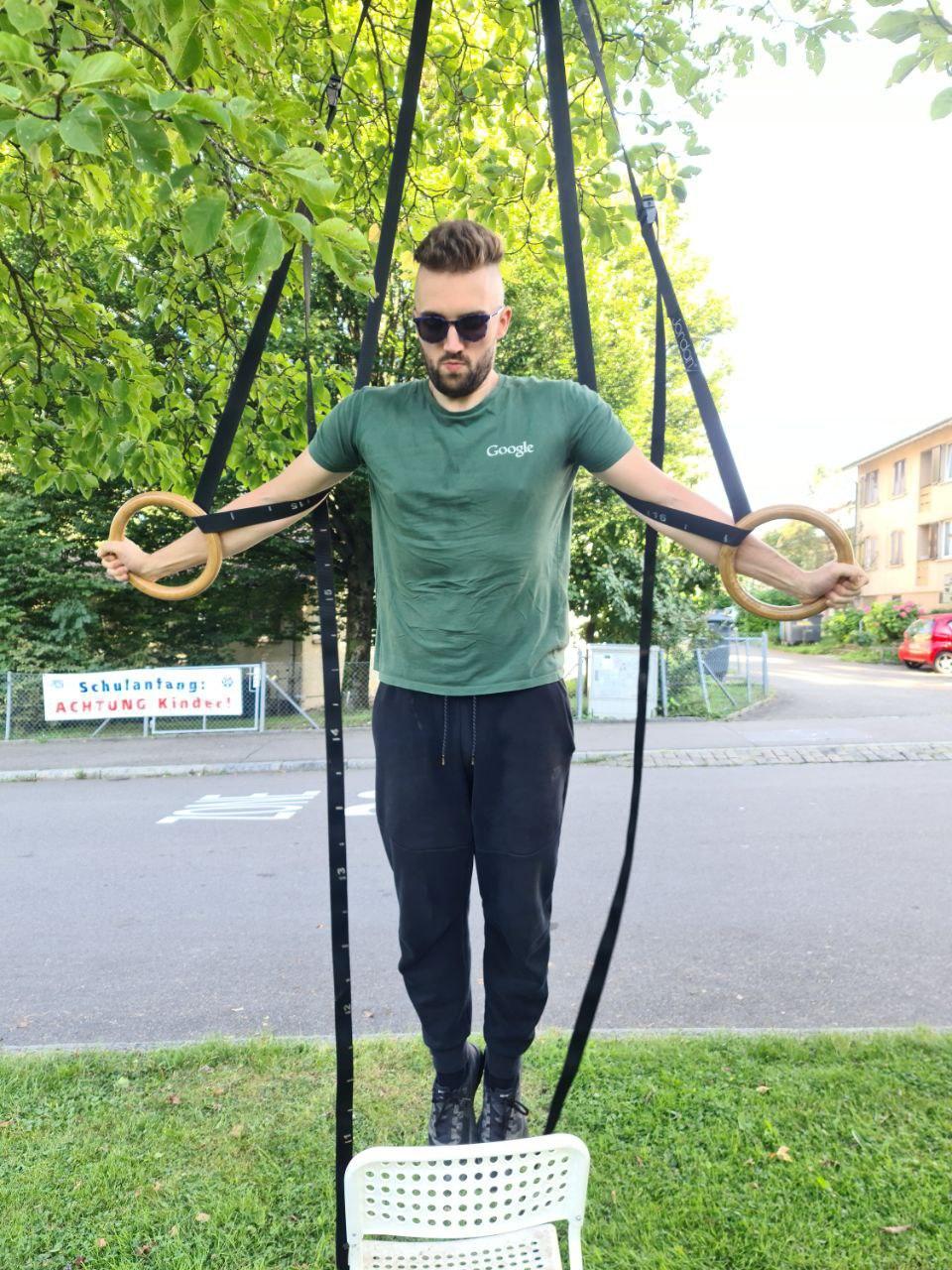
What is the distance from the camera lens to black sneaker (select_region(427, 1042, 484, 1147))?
2240mm

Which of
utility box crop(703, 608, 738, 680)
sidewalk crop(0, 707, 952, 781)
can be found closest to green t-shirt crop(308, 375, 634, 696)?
sidewalk crop(0, 707, 952, 781)

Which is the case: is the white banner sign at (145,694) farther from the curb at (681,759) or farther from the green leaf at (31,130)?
the green leaf at (31,130)

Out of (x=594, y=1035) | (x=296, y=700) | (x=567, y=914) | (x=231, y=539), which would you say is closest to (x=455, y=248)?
(x=231, y=539)

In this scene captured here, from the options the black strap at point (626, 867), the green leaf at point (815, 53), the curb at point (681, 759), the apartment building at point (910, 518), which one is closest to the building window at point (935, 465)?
the apartment building at point (910, 518)

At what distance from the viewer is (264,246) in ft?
5.95

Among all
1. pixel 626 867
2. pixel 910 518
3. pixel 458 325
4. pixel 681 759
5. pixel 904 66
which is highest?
pixel 910 518

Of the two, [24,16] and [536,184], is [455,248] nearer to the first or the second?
[24,16]

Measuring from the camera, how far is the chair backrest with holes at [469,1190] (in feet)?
5.87

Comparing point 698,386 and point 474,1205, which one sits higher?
point 698,386

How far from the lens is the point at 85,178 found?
3.24 metres

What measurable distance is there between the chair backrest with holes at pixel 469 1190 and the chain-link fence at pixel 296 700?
480 inches

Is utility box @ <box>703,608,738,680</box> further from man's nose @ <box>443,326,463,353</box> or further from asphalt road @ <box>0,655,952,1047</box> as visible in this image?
man's nose @ <box>443,326,463,353</box>

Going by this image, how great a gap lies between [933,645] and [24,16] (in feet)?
79.7

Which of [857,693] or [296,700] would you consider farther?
[857,693]
